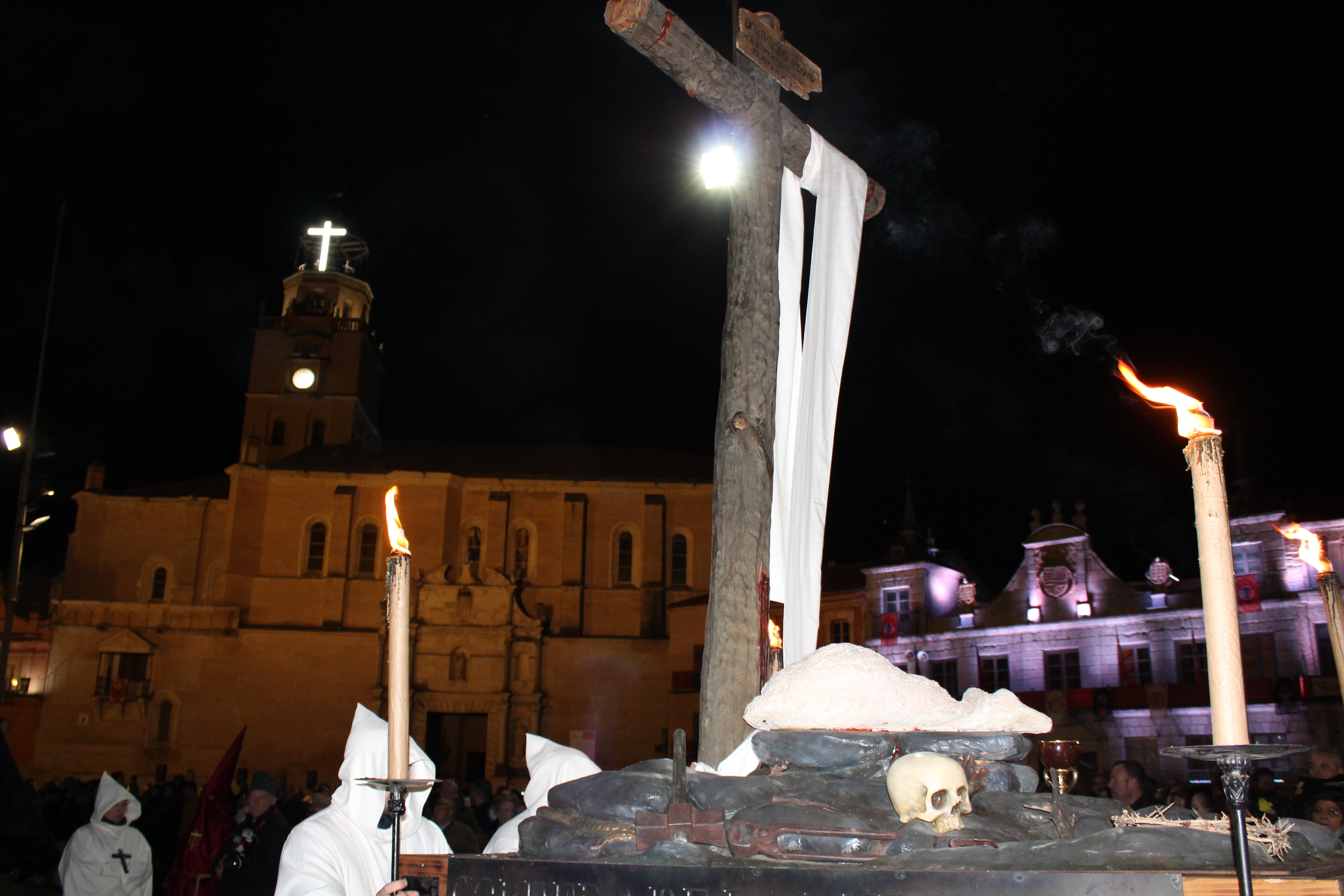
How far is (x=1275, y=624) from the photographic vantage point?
25641 mm

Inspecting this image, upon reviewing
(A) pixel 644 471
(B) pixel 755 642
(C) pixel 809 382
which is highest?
(A) pixel 644 471

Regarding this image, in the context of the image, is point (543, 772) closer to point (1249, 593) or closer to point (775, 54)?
point (775, 54)

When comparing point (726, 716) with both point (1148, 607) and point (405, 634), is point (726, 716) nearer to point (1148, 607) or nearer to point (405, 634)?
point (405, 634)

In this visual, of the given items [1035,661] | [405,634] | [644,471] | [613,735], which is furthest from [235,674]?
[405,634]

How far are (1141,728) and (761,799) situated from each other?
91.4ft

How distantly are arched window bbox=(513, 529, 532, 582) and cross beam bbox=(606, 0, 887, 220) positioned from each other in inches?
1378

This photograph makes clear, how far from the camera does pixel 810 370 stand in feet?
17.8

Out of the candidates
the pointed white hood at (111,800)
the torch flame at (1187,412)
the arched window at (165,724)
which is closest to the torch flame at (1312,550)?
the torch flame at (1187,412)

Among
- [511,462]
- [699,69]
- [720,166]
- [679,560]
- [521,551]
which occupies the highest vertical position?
[511,462]

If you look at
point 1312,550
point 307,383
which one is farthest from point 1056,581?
point 307,383

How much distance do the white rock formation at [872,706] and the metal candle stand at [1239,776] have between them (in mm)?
789

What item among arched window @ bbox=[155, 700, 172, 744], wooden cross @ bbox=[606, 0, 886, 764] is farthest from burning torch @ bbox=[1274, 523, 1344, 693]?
arched window @ bbox=[155, 700, 172, 744]

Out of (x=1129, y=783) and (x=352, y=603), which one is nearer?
(x=1129, y=783)

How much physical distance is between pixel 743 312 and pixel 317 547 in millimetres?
36584
